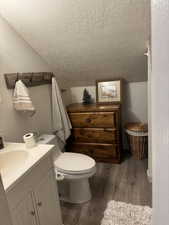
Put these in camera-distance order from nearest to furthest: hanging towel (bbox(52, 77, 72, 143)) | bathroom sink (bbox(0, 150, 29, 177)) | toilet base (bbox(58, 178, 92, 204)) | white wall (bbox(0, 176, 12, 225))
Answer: white wall (bbox(0, 176, 12, 225)) < bathroom sink (bbox(0, 150, 29, 177)) < toilet base (bbox(58, 178, 92, 204)) < hanging towel (bbox(52, 77, 72, 143))

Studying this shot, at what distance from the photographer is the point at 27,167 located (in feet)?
3.21

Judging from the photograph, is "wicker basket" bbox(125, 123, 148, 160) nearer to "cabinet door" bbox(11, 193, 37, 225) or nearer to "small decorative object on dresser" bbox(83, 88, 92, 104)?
"small decorative object on dresser" bbox(83, 88, 92, 104)

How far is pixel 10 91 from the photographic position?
158 centimetres

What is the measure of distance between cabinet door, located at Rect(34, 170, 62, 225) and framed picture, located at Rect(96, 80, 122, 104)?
1.55 m

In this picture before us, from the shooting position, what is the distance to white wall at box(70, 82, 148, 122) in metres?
2.51

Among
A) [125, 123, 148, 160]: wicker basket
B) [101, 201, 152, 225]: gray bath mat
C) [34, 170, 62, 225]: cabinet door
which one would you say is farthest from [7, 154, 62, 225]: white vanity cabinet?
[125, 123, 148, 160]: wicker basket

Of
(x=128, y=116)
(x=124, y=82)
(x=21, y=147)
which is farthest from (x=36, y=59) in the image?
(x=128, y=116)

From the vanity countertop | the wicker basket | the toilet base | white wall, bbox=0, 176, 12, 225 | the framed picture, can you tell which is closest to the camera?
white wall, bbox=0, 176, 12, 225

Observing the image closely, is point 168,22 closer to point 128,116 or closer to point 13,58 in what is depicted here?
point 13,58

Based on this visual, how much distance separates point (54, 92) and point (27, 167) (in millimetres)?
1339

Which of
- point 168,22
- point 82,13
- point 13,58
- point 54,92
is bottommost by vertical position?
point 54,92

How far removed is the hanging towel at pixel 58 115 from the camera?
219cm

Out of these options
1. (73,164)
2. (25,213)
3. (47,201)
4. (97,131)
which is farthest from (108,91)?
(25,213)

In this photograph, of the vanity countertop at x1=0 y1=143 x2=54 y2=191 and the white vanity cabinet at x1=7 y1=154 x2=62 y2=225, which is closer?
the white vanity cabinet at x1=7 y1=154 x2=62 y2=225
